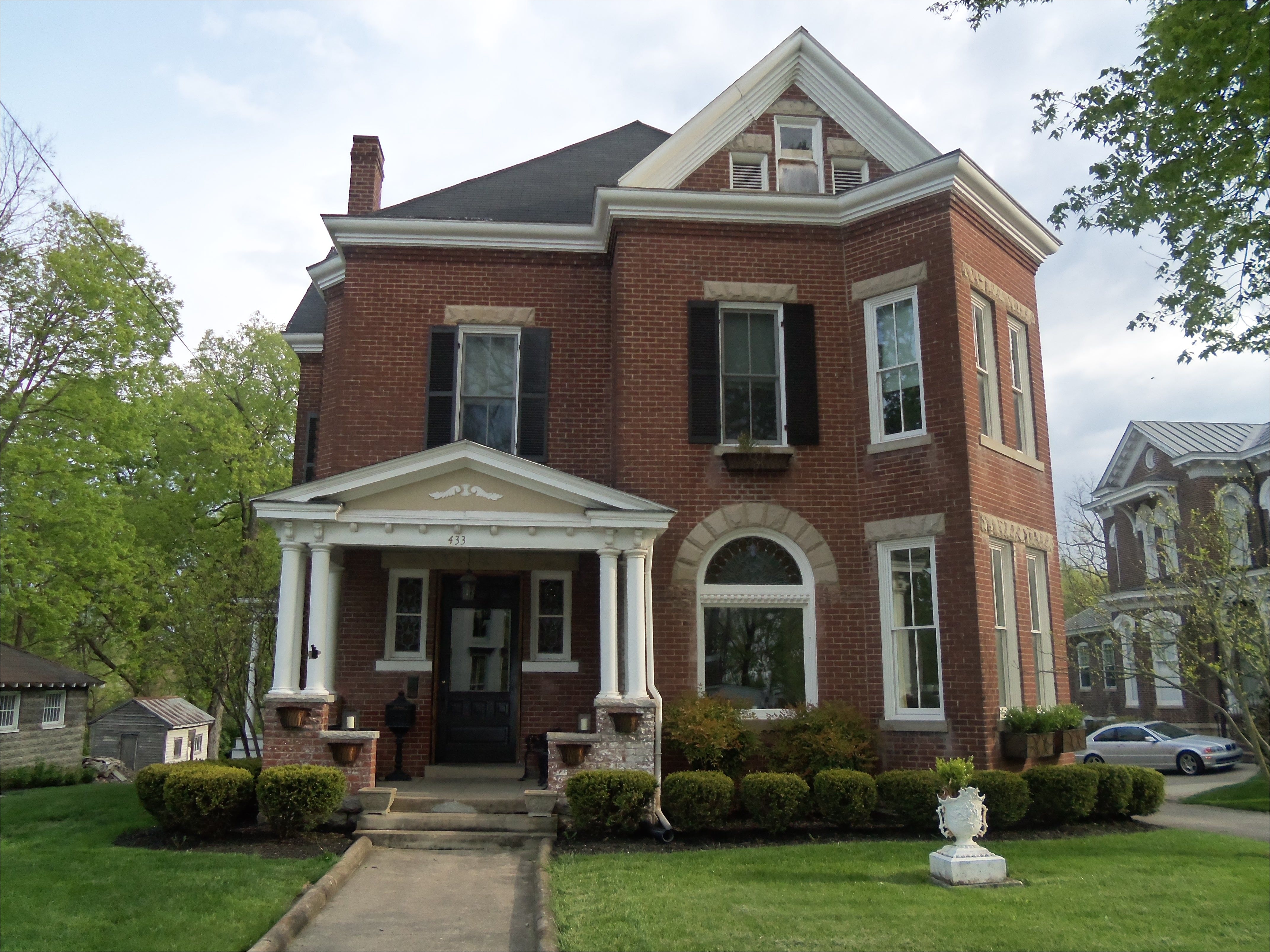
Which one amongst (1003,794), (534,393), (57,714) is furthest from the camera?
(57,714)

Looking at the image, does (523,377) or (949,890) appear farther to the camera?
(523,377)

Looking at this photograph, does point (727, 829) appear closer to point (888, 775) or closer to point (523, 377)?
point (888, 775)

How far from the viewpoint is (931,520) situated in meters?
12.2

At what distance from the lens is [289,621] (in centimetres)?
1103

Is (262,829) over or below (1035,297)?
below

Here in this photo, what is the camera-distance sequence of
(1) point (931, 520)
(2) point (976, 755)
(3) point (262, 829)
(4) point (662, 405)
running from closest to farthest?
(3) point (262, 829), (2) point (976, 755), (1) point (931, 520), (4) point (662, 405)

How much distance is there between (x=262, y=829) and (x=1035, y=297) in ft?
41.2

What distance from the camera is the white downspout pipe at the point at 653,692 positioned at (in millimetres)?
10727

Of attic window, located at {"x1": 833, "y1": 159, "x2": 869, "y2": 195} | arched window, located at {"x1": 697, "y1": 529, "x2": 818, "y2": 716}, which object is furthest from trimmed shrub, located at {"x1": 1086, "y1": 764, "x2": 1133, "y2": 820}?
attic window, located at {"x1": 833, "y1": 159, "x2": 869, "y2": 195}

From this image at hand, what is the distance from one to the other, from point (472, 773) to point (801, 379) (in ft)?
21.8

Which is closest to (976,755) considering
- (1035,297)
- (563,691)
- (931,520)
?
(931,520)

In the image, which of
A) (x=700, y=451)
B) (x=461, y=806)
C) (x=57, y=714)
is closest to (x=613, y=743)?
(x=461, y=806)

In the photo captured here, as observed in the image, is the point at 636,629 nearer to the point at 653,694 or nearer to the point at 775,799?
the point at 653,694

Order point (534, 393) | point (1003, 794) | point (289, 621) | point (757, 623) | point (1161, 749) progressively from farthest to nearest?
point (1161, 749), point (534, 393), point (757, 623), point (289, 621), point (1003, 794)
